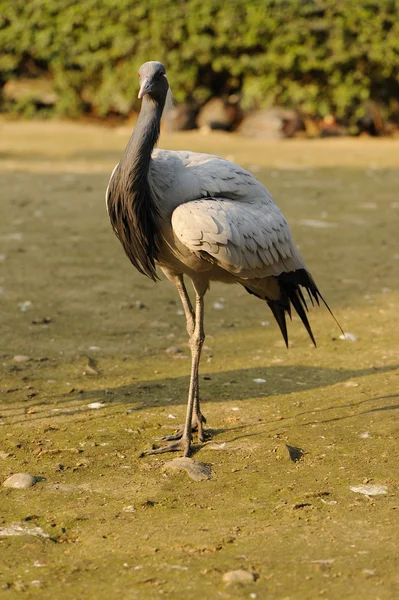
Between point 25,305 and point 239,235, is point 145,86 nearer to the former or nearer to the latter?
point 239,235

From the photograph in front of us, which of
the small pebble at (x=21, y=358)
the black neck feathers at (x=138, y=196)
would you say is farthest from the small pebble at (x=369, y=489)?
the small pebble at (x=21, y=358)

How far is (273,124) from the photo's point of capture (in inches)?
720

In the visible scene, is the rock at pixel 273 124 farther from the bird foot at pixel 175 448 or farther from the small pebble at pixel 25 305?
the bird foot at pixel 175 448

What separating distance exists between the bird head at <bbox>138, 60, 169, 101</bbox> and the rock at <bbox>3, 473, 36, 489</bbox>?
2.03 meters

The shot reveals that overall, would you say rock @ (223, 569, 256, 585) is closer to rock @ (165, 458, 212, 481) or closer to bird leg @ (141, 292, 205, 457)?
rock @ (165, 458, 212, 481)

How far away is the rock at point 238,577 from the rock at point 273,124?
49.6 feet

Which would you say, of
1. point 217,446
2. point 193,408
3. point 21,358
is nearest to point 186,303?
point 193,408

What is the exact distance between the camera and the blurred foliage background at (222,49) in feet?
57.4

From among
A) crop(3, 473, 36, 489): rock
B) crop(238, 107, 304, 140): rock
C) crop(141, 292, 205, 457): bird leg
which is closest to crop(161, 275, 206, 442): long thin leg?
crop(141, 292, 205, 457): bird leg

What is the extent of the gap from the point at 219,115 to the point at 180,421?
14036 mm

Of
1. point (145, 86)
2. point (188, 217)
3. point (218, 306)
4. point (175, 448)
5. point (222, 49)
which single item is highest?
point (145, 86)

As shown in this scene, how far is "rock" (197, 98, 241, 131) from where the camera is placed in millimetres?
18828

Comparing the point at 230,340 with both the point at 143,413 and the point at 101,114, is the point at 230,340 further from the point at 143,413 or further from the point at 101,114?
the point at 101,114

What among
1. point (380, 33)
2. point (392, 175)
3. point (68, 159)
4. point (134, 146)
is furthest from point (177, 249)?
point (380, 33)
